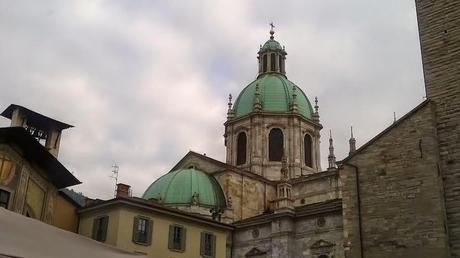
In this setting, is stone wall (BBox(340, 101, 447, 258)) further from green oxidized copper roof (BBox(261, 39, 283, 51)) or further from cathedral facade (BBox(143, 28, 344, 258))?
green oxidized copper roof (BBox(261, 39, 283, 51))

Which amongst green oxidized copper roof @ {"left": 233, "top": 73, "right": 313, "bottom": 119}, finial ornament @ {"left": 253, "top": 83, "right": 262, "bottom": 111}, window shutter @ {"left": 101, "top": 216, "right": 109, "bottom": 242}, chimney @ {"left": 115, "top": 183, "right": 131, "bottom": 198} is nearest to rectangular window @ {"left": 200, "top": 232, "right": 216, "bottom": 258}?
chimney @ {"left": 115, "top": 183, "right": 131, "bottom": 198}

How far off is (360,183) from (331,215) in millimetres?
10285

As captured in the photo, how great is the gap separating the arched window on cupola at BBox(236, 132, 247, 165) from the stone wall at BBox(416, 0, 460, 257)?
25527 mm

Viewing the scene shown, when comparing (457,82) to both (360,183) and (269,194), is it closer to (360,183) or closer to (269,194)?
(360,183)

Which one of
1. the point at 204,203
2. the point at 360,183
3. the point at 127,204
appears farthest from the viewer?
the point at 204,203

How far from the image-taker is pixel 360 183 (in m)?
22.4

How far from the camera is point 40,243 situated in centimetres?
739

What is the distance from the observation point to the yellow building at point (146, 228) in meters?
25.4

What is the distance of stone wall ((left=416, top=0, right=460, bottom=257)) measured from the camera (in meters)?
20.1

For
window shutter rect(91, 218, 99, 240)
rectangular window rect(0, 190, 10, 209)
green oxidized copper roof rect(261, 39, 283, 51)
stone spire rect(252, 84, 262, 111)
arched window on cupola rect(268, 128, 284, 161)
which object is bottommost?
rectangular window rect(0, 190, 10, 209)

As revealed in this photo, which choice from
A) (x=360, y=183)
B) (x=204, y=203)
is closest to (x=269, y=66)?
(x=204, y=203)

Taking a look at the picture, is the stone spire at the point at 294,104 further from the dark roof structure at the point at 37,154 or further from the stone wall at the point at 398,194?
the dark roof structure at the point at 37,154

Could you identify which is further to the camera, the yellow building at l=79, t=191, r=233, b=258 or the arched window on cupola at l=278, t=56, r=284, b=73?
the arched window on cupola at l=278, t=56, r=284, b=73

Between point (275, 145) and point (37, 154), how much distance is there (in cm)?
2831
